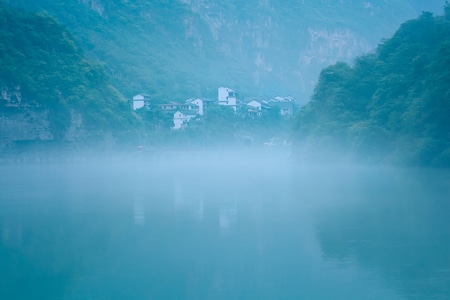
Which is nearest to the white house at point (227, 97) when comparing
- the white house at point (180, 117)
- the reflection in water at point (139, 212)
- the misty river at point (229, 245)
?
the white house at point (180, 117)

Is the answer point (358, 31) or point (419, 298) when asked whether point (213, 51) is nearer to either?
point (358, 31)

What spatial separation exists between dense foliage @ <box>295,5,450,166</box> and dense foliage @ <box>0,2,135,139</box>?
67.1 ft

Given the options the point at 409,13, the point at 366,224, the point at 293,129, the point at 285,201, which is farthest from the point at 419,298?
the point at 409,13

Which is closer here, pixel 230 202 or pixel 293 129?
pixel 230 202

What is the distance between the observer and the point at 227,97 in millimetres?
77938

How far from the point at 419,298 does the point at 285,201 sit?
10955 mm

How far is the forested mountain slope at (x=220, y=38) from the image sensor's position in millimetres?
85312

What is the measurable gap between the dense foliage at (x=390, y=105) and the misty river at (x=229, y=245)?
35.0 ft

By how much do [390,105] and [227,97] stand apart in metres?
42.7

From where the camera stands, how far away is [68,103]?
175 ft

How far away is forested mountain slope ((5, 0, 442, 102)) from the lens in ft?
280

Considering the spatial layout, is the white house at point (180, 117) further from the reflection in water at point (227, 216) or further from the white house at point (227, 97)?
the reflection in water at point (227, 216)

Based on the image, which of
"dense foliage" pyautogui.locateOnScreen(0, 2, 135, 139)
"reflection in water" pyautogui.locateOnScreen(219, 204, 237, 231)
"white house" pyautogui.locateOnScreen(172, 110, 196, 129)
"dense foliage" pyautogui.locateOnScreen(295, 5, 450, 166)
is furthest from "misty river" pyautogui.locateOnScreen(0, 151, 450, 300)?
"white house" pyautogui.locateOnScreen(172, 110, 196, 129)

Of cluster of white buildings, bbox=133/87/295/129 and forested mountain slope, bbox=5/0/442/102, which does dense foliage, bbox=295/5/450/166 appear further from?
forested mountain slope, bbox=5/0/442/102
